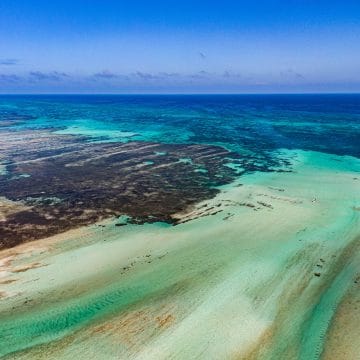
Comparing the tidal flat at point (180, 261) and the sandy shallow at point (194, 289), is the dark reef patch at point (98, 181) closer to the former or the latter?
the tidal flat at point (180, 261)

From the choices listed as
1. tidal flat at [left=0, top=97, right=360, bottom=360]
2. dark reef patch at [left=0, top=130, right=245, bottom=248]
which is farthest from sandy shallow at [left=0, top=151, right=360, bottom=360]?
dark reef patch at [left=0, top=130, right=245, bottom=248]

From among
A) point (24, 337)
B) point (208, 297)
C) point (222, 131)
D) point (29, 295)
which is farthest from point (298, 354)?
point (222, 131)

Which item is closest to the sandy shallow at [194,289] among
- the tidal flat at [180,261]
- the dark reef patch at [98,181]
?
the tidal flat at [180,261]

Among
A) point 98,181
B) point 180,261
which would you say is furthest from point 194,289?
point 98,181

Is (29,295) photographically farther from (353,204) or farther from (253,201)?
(353,204)

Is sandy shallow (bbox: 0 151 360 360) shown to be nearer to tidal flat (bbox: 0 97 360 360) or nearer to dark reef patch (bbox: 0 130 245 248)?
tidal flat (bbox: 0 97 360 360)

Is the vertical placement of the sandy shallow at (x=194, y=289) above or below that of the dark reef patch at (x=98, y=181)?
above
